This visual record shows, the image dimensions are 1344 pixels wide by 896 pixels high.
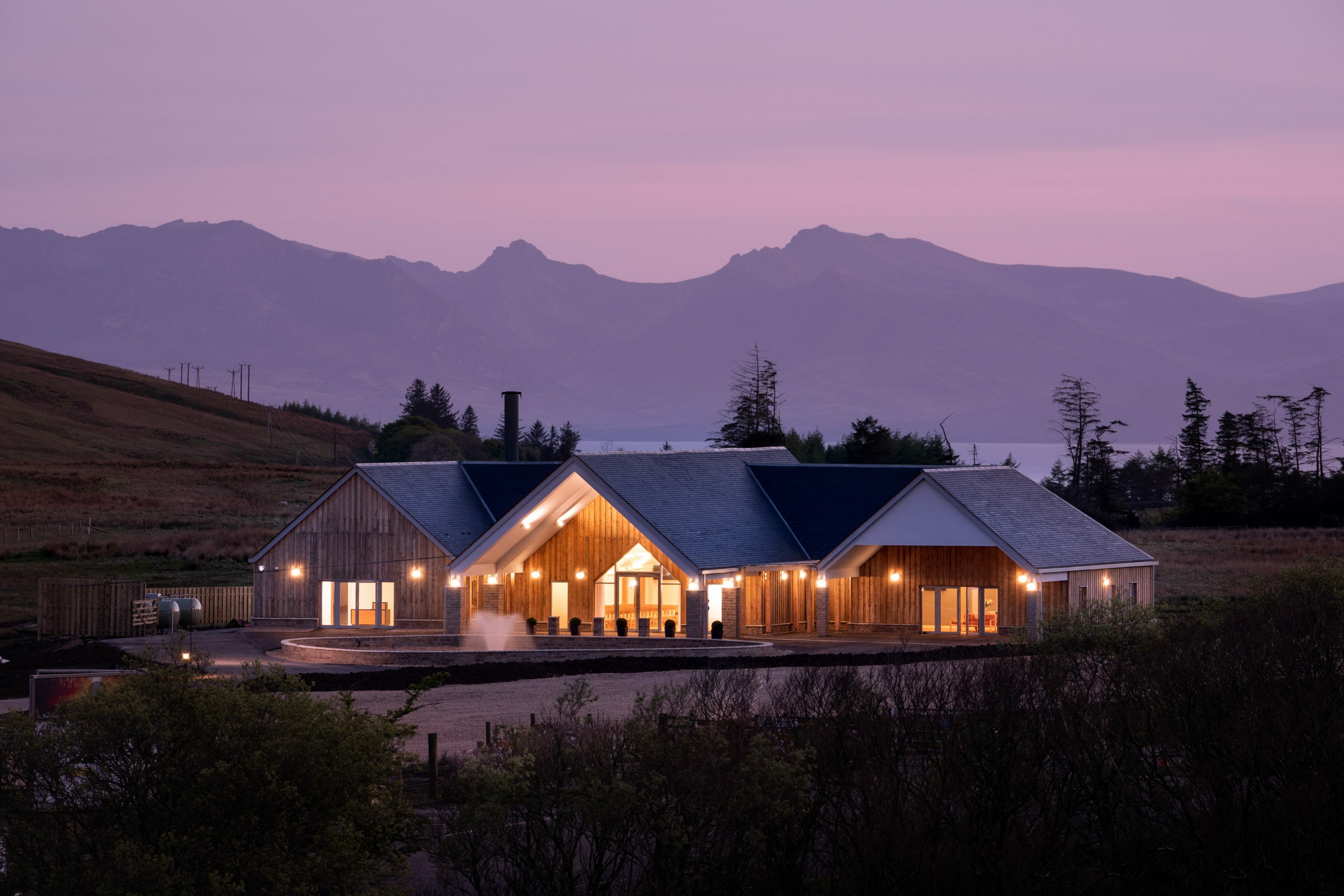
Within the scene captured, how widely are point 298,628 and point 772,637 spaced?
15.3 meters

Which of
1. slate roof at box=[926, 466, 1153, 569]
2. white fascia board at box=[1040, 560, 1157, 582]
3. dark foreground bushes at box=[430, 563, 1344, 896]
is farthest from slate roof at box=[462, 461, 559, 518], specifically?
dark foreground bushes at box=[430, 563, 1344, 896]

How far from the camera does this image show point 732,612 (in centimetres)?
4366

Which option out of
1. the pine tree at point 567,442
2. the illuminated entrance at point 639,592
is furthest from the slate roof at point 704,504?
the pine tree at point 567,442

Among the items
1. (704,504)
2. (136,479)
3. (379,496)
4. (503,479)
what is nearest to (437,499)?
(379,496)

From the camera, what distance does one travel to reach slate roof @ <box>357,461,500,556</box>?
158 feet

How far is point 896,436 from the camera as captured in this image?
363 ft

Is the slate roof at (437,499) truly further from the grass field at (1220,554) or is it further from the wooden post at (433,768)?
the wooden post at (433,768)

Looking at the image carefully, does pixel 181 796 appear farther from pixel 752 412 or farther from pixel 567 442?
pixel 567 442

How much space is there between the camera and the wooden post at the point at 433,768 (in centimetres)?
1991

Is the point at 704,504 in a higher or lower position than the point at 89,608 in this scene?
higher

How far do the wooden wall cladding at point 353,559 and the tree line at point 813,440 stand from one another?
96.6 ft

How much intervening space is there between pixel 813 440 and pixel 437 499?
6457 cm

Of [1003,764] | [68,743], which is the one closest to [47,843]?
[68,743]

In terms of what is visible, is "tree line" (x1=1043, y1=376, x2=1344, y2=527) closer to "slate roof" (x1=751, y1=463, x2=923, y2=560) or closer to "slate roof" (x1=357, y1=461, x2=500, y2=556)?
"slate roof" (x1=751, y1=463, x2=923, y2=560)
